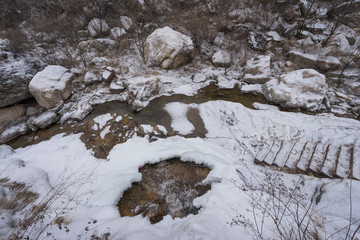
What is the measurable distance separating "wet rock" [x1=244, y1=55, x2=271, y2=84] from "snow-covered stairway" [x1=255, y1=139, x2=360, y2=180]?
144 inches

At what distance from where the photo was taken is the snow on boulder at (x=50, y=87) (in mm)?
5367

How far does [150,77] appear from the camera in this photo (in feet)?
21.4

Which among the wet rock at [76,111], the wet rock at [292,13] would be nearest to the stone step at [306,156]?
the wet rock at [76,111]

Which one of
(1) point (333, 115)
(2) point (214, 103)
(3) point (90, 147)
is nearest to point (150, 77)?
A: (2) point (214, 103)

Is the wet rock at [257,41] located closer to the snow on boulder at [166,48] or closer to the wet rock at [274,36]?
the wet rock at [274,36]

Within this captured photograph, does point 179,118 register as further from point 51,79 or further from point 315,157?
point 51,79

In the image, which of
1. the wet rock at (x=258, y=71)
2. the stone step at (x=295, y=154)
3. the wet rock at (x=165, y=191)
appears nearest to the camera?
the wet rock at (x=165, y=191)

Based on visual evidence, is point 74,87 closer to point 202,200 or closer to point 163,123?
point 163,123

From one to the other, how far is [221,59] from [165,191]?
734cm

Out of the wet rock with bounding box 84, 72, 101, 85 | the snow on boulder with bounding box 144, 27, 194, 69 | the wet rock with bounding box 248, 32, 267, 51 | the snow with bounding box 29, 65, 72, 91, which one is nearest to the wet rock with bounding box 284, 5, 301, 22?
the wet rock with bounding box 248, 32, 267, 51

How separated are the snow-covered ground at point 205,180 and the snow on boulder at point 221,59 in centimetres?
357

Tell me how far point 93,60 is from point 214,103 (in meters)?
6.52

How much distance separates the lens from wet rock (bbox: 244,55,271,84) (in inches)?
267

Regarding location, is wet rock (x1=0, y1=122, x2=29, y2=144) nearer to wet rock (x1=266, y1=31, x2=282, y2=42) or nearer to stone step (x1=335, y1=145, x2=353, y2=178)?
stone step (x1=335, y1=145, x2=353, y2=178)
